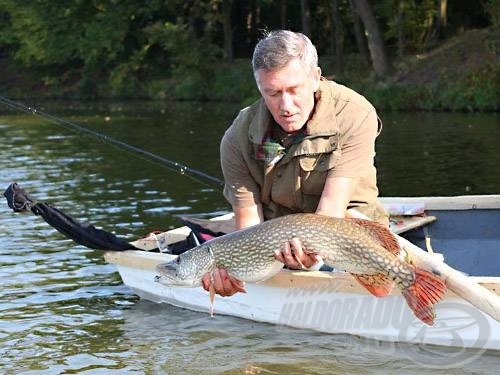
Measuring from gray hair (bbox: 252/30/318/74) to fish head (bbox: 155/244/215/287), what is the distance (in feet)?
3.86

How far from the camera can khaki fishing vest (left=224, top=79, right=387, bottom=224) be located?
646 cm

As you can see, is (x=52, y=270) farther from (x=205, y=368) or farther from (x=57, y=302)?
(x=205, y=368)

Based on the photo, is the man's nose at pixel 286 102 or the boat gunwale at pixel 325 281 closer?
the man's nose at pixel 286 102

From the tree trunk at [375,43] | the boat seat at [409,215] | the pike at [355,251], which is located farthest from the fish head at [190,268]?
the tree trunk at [375,43]

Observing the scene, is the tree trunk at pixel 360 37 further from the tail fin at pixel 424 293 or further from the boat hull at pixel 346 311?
the tail fin at pixel 424 293

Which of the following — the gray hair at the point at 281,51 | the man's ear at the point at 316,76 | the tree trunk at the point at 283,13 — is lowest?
the man's ear at the point at 316,76

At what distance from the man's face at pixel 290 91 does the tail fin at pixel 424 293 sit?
125 centimetres

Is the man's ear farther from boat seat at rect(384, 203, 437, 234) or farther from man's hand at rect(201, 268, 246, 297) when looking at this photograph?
boat seat at rect(384, 203, 437, 234)

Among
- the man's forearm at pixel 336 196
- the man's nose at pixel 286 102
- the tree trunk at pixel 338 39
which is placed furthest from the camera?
the tree trunk at pixel 338 39

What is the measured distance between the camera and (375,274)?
5910 millimetres

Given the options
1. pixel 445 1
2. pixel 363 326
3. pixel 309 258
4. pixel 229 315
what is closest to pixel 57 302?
pixel 229 315

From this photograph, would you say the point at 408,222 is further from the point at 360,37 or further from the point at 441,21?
the point at 360,37

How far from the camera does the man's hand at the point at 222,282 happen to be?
6203mm

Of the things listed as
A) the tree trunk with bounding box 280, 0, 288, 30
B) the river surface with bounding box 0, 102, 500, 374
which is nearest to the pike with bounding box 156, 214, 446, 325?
the river surface with bounding box 0, 102, 500, 374
